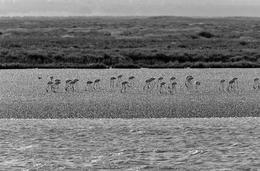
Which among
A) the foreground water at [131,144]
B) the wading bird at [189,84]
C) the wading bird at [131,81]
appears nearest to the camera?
the foreground water at [131,144]

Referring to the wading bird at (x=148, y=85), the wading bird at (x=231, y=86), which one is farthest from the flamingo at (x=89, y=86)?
the wading bird at (x=231, y=86)

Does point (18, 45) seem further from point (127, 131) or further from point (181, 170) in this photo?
point (181, 170)

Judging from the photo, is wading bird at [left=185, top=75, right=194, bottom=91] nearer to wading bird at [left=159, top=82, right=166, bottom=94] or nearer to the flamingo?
wading bird at [left=159, top=82, right=166, bottom=94]

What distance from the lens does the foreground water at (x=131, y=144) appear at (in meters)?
9.47

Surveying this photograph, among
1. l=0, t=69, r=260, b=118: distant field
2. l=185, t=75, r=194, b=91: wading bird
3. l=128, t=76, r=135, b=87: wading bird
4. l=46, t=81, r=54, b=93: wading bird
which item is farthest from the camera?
l=128, t=76, r=135, b=87: wading bird

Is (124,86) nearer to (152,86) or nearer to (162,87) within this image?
(152,86)

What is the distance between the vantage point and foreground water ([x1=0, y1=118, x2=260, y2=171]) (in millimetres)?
9469

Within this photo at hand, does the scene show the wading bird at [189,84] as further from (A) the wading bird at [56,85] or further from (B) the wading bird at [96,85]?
(A) the wading bird at [56,85]

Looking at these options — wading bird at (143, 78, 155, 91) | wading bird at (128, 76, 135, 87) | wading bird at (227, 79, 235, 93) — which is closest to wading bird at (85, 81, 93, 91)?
wading bird at (128, 76, 135, 87)

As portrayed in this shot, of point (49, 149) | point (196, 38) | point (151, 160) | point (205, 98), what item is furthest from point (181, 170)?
point (196, 38)

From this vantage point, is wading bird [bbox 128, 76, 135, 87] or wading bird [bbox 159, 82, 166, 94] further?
wading bird [bbox 128, 76, 135, 87]

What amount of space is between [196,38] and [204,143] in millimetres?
48686

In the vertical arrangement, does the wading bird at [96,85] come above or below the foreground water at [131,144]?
below

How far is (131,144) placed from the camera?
11.1 meters
